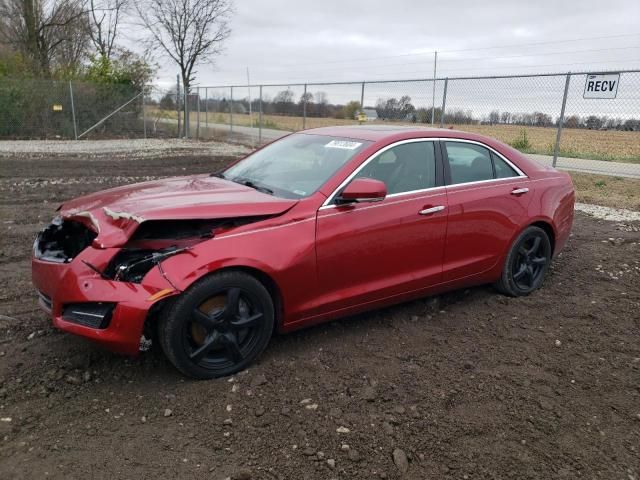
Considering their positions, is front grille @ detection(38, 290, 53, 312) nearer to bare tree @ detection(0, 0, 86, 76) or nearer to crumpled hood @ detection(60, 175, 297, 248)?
crumpled hood @ detection(60, 175, 297, 248)

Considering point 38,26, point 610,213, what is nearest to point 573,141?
point 610,213

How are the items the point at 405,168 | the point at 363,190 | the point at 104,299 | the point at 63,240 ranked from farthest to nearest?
1. the point at 405,168
2. the point at 63,240
3. the point at 363,190
4. the point at 104,299

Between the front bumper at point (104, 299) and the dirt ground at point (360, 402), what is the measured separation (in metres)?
0.40

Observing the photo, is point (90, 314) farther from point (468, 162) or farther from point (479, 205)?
point (468, 162)

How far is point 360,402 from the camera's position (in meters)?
3.12

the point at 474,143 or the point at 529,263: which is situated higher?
the point at 474,143

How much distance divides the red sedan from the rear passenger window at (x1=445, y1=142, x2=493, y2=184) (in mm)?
13

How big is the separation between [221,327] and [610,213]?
7.29 m

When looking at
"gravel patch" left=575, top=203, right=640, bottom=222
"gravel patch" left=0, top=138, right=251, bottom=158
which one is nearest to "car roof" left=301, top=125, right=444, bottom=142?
"gravel patch" left=575, top=203, right=640, bottom=222

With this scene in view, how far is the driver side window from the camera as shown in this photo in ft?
12.9

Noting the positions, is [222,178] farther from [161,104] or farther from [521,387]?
[161,104]

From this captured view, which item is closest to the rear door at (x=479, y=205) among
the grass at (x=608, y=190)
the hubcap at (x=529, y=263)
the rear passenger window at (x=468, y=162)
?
the rear passenger window at (x=468, y=162)

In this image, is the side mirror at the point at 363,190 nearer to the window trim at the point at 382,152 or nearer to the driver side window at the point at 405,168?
the window trim at the point at 382,152

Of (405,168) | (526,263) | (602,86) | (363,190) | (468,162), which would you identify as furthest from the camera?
(602,86)
